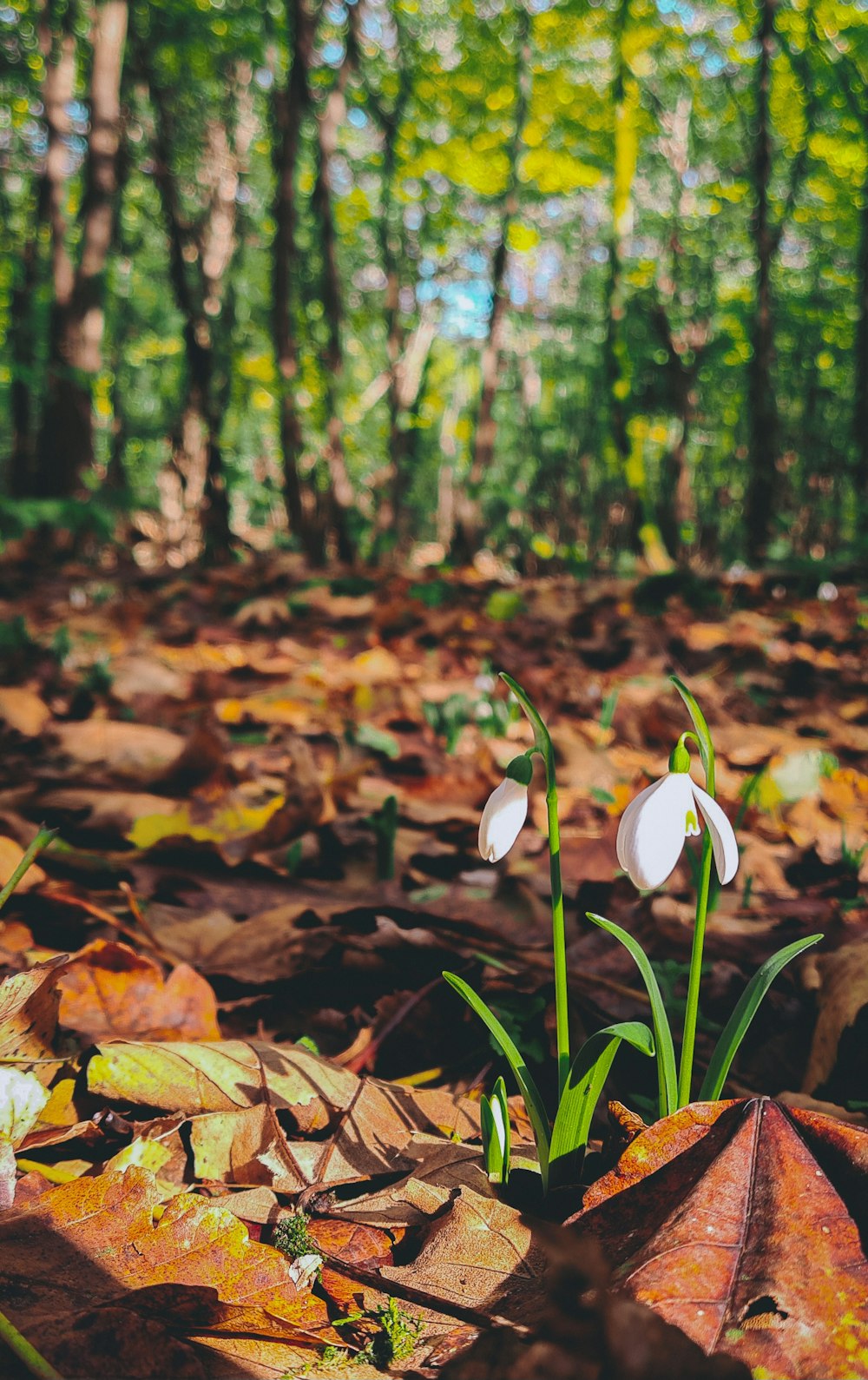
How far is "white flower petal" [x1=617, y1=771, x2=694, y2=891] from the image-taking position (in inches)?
38.2

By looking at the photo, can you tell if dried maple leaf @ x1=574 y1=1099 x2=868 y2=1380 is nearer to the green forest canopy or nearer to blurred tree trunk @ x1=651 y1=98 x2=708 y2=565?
the green forest canopy

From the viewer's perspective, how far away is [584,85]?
46.4 ft

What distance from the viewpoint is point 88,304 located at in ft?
24.9

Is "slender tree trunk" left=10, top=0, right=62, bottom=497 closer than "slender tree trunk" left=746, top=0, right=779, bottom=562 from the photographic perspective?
No

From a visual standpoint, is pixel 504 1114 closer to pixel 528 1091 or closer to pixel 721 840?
pixel 528 1091

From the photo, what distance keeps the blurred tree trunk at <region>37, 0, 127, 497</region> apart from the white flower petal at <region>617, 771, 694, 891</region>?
22.1 feet

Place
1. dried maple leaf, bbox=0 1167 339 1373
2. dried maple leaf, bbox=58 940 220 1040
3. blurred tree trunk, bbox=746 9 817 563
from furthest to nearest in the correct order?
blurred tree trunk, bbox=746 9 817 563 → dried maple leaf, bbox=58 940 220 1040 → dried maple leaf, bbox=0 1167 339 1373

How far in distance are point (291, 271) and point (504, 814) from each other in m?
7.77

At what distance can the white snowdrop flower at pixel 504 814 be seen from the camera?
1.08 meters

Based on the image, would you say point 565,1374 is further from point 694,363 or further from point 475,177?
point 475,177

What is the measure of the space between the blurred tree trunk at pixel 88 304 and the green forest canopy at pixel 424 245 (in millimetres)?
29

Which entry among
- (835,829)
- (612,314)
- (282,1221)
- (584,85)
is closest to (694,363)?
(584,85)

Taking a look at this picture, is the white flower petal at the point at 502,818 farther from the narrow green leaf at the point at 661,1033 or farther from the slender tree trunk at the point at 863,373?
the slender tree trunk at the point at 863,373

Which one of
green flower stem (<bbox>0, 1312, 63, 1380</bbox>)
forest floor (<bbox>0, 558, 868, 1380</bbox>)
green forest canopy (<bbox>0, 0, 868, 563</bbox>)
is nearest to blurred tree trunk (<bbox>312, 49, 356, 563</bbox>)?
green forest canopy (<bbox>0, 0, 868, 563</bbox>)
